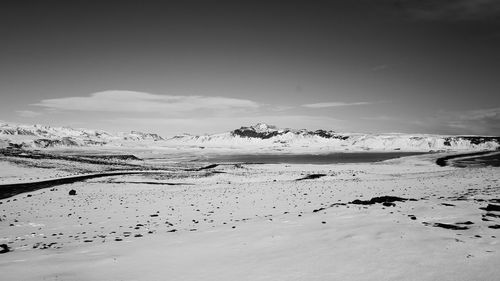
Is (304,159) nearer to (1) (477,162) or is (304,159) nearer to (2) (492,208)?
(1) (477,162)

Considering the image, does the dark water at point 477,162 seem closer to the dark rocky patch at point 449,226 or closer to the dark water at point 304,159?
the dark water at point 304,159

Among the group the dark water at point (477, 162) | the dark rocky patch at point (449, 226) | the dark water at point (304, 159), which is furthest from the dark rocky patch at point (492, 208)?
the dark water at point (304, 159)

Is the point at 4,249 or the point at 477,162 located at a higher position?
the point at 477,162

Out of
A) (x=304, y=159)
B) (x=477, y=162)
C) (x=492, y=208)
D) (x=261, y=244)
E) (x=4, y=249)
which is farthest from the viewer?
(x=304, y=159)

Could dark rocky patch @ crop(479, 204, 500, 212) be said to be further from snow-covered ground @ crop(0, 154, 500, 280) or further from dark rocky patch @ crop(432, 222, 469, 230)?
dark rocky patch @ crop(432, 222, 469, 230)

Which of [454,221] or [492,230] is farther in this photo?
[454,221]

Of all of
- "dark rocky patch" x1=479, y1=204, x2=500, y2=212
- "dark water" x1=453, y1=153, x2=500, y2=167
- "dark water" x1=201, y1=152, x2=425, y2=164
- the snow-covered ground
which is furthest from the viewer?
"dark water" x1=201, y1=152, x2=425, y2=164

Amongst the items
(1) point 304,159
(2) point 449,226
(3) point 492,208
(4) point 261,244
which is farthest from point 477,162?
(4) point 261,244

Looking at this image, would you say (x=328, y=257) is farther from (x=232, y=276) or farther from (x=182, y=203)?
(x=182, y=203)

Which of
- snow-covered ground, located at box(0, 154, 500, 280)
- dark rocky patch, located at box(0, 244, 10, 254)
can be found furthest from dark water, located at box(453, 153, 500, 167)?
dark rocky patch, located at box(0, 244, 10, 254)

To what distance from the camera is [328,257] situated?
368 inches

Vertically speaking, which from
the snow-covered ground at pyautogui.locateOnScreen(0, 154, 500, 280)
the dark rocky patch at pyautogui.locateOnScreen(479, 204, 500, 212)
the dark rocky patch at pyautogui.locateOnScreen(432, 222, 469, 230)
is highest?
the dark rocky patch at pyautogui.locateOnScreen(479, 204, 500, 212)

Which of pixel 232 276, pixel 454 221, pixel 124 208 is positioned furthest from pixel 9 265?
pixel 454 221

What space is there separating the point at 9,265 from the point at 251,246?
8051 millimetres
